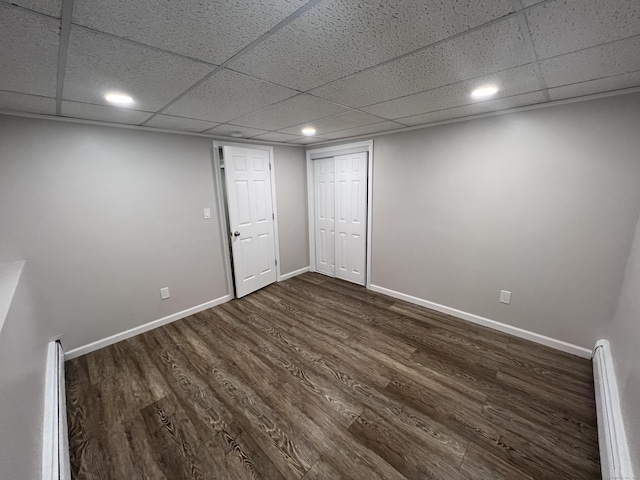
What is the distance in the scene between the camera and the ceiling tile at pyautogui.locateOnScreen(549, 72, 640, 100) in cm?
158

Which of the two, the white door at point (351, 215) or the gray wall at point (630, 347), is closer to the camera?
the gray wall at point (630, 347)

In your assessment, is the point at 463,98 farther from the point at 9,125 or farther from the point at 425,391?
the point at 9,125

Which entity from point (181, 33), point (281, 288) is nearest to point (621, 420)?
point (181, 33)

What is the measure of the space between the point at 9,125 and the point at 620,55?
393 centimetres

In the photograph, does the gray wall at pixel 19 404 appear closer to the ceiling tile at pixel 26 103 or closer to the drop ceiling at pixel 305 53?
the drop ceiling at pixel 305 53

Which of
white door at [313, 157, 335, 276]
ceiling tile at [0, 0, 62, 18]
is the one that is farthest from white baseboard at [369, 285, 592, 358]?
ceiling tile at [0, 0, 62, 18]

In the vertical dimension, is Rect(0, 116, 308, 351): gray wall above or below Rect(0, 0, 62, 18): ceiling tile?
below

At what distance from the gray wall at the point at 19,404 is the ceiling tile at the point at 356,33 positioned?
1.62 meters

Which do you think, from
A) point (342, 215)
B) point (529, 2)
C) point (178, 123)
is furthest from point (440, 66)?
point (342, 215)

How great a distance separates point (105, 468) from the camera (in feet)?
4.70

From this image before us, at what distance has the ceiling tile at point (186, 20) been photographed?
32.9 inches

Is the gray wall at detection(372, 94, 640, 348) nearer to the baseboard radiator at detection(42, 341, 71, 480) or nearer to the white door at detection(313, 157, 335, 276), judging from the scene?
the white door at detection(313, 157, 335, 276)

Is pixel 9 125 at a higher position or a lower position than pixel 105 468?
higher

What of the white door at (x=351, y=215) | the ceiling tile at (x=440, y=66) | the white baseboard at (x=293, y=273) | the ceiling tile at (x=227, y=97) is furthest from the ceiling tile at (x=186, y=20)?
the white baseboard at (x=293, y=273)
